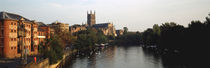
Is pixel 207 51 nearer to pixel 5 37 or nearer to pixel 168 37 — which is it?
pixel 168 37

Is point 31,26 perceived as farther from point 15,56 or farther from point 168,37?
point 168,37

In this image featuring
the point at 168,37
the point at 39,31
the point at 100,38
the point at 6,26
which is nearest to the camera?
the point at 6,26

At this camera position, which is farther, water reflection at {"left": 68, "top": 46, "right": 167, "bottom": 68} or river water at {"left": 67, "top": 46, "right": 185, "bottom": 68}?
water reflection at {"left": 68, "top": 46, "right": 167, "bottom": 68}

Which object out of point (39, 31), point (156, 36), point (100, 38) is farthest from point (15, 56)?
point (100, 38)

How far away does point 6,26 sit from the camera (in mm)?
55812

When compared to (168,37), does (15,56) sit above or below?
below

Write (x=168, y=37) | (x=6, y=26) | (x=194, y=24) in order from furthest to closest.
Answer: (x=168, y=37) < (x=194, y=24) < (x=6, y=26)

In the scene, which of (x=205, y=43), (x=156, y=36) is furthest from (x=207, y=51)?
(x=156, y=36)

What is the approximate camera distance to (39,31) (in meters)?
79.3

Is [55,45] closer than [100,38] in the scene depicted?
Yes

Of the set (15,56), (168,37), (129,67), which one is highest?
(168,37)

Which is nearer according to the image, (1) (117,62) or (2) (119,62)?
(2) (119,62)

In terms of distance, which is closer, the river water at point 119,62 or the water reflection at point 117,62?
the river water at point 119,62

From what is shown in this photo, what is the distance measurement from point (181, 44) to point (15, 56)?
6530 centimetres
